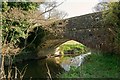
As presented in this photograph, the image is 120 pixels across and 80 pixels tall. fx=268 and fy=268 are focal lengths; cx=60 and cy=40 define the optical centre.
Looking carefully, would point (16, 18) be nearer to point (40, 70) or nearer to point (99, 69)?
point (40, 70)

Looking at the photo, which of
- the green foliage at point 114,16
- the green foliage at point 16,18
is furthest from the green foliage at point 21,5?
the green foliage at point 114,16

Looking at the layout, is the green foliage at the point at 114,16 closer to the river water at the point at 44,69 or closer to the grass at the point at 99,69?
the grass at the point at 99,69

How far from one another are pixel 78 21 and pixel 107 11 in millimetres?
2965

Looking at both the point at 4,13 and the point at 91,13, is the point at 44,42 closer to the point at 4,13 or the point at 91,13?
the point at 91,13

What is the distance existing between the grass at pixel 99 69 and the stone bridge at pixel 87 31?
976 millimetres

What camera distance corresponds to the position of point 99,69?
31.4ft

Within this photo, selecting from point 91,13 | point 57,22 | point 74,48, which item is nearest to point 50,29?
point 57,22

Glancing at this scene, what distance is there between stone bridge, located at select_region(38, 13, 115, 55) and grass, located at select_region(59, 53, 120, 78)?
38.4 inches

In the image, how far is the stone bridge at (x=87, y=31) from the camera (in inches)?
480

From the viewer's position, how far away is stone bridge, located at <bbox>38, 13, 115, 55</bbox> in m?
12.2

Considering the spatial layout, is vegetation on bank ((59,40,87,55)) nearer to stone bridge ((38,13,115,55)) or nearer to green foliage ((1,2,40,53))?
stone bridge ((38,13,115,55))

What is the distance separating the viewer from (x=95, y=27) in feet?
43.5

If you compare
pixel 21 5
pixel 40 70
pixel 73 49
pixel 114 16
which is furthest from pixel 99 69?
pixel 73 49

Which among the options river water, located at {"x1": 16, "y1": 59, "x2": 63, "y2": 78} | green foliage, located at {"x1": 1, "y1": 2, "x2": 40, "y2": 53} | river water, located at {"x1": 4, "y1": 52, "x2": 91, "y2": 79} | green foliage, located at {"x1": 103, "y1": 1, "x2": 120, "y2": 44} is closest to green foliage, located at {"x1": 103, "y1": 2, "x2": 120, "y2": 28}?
green foliage, located at {"x1": 103, "y1": 1, "x2": 120, "y2": 44}
